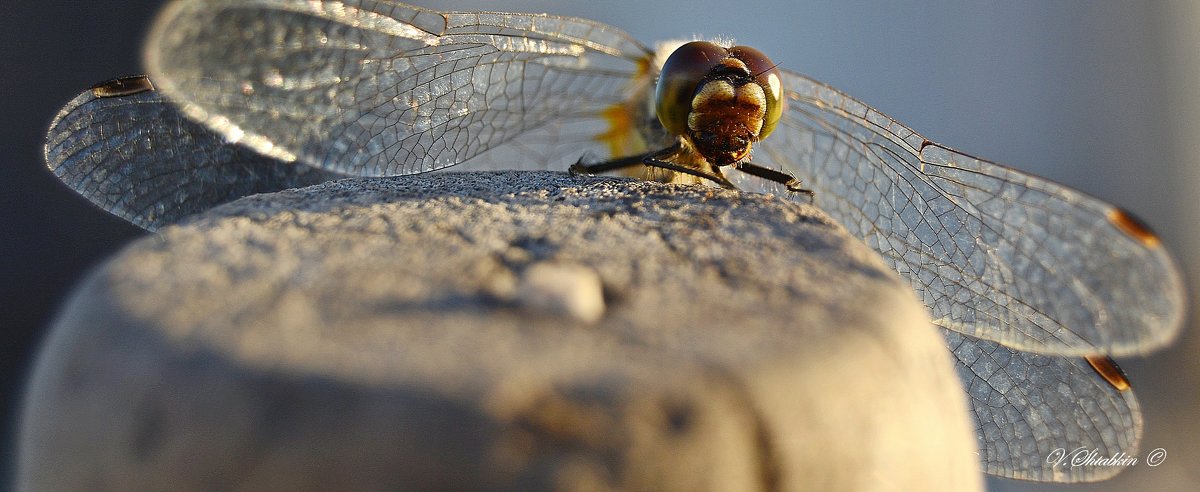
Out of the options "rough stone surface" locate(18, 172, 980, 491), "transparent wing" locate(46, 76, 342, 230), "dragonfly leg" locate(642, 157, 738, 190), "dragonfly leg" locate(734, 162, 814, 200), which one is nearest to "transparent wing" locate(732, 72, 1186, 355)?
"dragonfly leg" locate(734, 162, 814, 200)

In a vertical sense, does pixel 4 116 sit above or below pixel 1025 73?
below

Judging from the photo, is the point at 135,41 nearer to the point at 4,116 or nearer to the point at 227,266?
the point at 4,116

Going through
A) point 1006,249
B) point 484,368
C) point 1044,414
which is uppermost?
point 1006,249

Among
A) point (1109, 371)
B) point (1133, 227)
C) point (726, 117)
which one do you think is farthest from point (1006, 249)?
point (726, 117)

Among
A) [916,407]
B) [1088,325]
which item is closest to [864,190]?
[1088,325]

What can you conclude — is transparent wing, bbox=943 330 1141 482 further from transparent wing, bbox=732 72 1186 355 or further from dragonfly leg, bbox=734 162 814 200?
dragonfly leg, bbox=734 162 814 200

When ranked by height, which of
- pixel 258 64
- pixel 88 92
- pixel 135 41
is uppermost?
pixel 135 41

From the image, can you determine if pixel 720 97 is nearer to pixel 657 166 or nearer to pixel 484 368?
pixel 657 166
